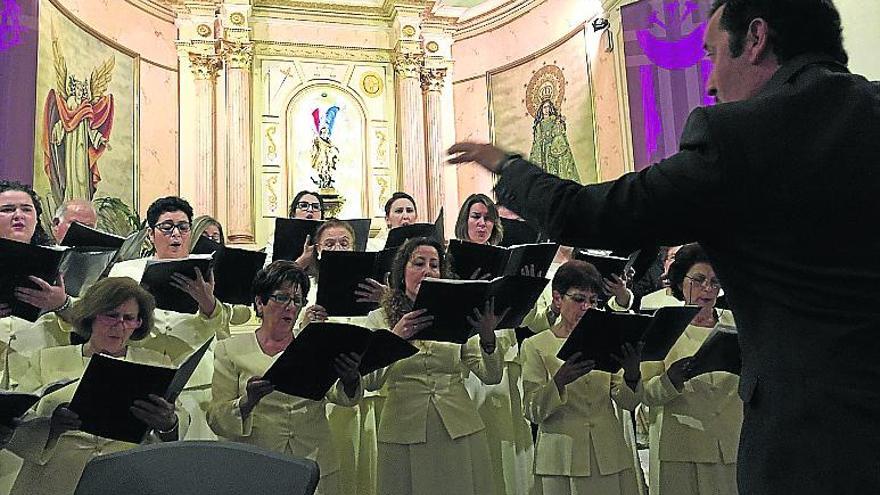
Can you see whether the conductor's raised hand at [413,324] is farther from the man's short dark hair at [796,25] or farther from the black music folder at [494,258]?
the man's short dark hair at [796,25]

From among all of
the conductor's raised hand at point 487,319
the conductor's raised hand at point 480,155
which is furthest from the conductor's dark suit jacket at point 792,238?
the conductor's raised hand at point 487,319

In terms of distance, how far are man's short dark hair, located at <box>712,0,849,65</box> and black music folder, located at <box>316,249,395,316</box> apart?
214 cm

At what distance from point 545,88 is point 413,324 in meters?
8.04

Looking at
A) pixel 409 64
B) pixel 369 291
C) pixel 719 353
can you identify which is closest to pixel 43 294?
pixel 369 291

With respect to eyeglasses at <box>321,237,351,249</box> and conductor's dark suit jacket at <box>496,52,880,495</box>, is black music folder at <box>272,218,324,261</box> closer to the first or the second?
eyeglasses at <box>321,237,351,249</box>

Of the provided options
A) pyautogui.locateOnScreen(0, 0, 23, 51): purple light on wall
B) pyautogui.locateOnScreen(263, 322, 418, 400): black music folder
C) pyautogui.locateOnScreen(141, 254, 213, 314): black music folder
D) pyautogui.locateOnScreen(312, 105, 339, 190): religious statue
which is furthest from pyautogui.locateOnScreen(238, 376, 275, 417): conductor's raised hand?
pyautogui.locateOnScreen(312, 105, 339, 190): religious statue

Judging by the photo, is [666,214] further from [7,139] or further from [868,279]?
[7,139]

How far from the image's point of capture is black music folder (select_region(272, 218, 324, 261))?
4.10 m

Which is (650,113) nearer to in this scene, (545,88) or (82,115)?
(545,88)

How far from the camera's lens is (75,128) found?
8.39 m

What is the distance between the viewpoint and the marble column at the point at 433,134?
1097cm

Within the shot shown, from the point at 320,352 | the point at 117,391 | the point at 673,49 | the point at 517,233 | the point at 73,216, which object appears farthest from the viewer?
the point at 673,49

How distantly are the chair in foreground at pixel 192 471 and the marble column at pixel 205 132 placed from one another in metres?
8.74

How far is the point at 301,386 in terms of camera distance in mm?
2773
